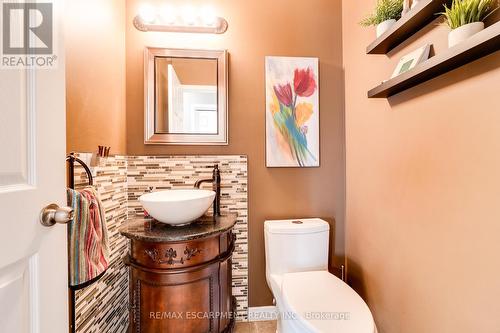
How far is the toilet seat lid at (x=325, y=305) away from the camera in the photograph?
998 millimetres

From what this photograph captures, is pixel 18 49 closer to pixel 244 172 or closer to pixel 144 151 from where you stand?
pixel 144 151

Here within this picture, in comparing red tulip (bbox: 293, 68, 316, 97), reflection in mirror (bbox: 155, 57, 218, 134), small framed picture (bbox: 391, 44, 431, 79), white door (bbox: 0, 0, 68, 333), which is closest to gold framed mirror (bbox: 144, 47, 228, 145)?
reflection in mirror (bbox: 155, 57, 218, 134)

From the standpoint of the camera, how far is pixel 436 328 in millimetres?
1013

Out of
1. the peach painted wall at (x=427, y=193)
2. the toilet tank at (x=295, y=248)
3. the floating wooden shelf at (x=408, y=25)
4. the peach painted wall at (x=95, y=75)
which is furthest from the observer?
the toilet tank at (x=295, y=248)

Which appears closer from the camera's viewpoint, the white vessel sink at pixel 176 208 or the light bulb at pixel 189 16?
the white vessel sink at pixel 176 208

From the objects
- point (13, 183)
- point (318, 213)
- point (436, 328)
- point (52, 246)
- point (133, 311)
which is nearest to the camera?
point (13, 183)

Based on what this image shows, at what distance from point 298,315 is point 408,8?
57.8 inches

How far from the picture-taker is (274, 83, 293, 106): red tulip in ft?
5.62

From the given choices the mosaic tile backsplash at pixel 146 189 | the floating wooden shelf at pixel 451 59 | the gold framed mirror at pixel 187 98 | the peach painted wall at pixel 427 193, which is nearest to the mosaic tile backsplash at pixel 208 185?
the mosaic tile backsplash at pixel 146 189

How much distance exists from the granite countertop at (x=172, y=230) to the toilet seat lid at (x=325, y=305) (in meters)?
0.48

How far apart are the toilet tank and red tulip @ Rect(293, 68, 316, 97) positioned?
0.93 meters

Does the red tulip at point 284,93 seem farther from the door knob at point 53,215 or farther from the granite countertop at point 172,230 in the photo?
the door knob at point 53,215

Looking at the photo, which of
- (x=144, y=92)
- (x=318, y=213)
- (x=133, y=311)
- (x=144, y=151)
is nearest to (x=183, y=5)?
(x=144, y=92)

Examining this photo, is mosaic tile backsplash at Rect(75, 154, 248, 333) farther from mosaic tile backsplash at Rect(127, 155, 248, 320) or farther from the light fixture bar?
the light fixture bar
